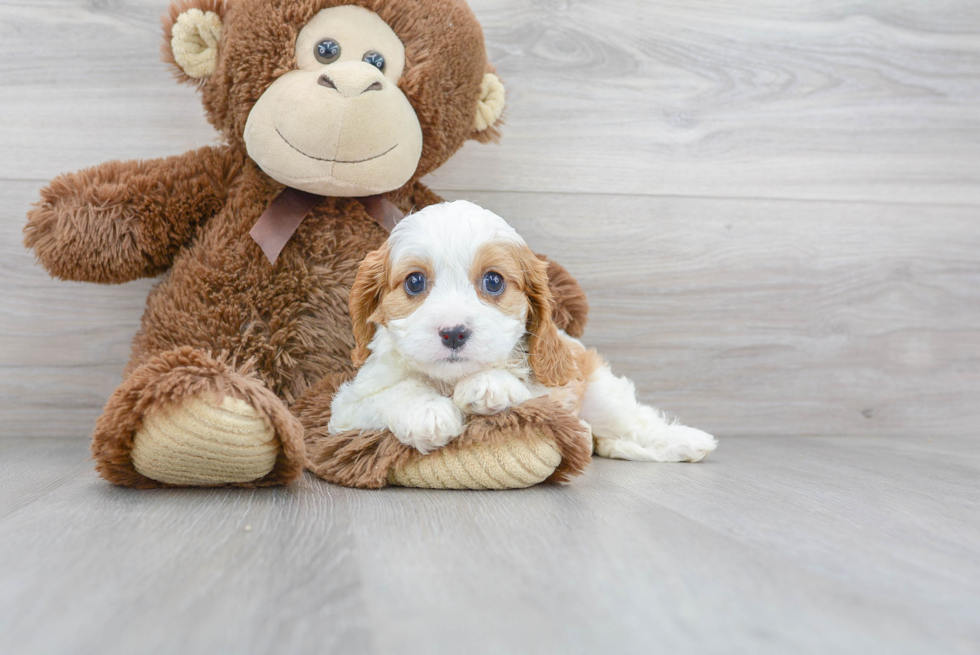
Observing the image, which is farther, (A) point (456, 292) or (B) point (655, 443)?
(B) point (655, 443)

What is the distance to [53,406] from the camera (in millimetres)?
1370

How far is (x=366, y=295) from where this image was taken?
1.00 m

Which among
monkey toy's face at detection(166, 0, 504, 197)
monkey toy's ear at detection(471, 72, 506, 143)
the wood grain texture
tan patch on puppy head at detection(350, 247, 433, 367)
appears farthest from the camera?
monkey toy's ear at detection(471, 72, 506, 143)

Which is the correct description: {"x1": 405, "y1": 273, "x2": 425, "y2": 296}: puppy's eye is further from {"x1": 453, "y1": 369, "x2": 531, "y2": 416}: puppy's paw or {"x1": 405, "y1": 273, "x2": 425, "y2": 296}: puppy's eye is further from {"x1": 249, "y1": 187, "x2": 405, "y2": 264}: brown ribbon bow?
{"x1": 249, "y1": 187, "x2": 405, "y2": 264}: brown ribbon bow

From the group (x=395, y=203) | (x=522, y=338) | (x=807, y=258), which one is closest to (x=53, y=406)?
(x=395, y=203)

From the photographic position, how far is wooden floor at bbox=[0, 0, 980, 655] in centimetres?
61

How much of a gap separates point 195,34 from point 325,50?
211 millimetres

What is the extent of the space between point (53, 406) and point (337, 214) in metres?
0.68

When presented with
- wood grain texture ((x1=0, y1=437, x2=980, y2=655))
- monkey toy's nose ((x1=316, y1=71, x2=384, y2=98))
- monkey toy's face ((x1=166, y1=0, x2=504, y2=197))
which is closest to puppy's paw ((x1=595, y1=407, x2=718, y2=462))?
wood grain texture ((x1=0, y1=437, x2=980, y2=655))

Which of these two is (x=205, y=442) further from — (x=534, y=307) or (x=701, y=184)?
(x=701, y=184)

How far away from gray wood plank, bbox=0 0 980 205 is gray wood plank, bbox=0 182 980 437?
0.17 ft

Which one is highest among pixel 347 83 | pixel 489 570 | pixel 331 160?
pixel 347 83

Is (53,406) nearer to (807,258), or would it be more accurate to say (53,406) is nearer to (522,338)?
(522,338)

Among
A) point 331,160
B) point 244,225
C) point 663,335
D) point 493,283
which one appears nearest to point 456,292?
point 493,283
